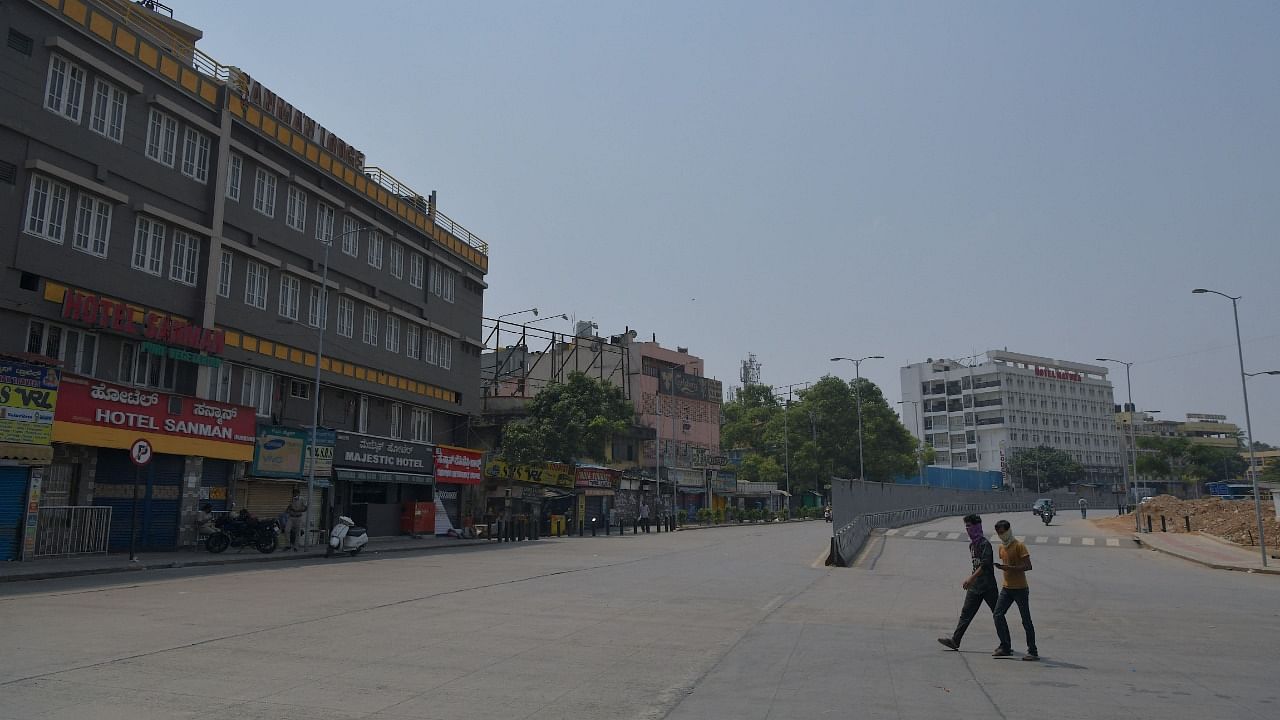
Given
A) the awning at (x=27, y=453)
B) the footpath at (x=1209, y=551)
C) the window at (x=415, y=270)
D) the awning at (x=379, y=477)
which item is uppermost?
the window at (x=415, y=270)

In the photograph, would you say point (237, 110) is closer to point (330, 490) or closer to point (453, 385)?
point (330, 490)

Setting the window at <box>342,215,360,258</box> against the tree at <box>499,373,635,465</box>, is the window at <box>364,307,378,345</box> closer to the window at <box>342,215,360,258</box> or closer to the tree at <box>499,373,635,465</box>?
the window at <box>342,215,360,258</box>

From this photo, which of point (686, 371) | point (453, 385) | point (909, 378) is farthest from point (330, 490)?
point (909, 378)

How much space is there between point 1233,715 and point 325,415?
33.6 m

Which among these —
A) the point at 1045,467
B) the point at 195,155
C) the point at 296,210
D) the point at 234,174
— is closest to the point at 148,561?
the point at 195,155

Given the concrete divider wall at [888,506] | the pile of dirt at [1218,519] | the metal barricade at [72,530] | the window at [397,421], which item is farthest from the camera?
the window at [397,421]

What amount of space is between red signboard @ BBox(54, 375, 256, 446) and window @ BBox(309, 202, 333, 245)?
8.90 metres

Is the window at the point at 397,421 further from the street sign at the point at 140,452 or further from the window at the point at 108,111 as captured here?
the street sign at the point at 140,452

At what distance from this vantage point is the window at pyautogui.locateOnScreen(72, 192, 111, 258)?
965 inches

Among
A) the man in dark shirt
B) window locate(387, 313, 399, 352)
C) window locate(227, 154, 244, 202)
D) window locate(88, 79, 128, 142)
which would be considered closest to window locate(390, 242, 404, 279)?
window locate(387, 313, 399, 352)

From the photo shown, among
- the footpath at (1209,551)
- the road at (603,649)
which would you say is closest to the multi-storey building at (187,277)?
the road at (603,649)

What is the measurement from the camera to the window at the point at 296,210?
110 feet

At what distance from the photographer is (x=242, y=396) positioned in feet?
101

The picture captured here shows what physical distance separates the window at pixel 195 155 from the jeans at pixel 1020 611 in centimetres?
2816
